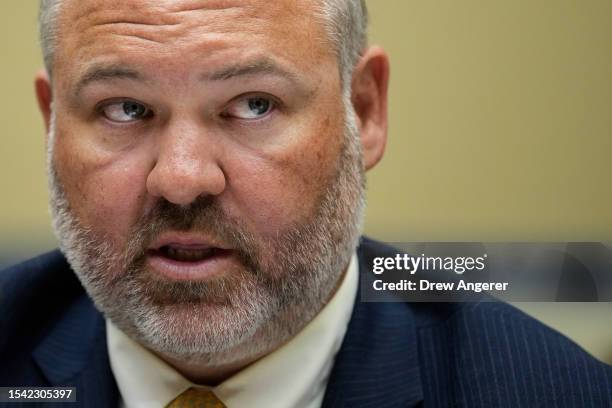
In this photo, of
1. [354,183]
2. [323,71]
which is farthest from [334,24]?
[354,183]

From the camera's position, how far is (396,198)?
59.4 inches

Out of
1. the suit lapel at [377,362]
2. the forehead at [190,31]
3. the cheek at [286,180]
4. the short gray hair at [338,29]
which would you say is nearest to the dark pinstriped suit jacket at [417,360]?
the suit lapel at [377,362]

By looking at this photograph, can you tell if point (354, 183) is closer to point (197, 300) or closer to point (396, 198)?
point (396, 198)

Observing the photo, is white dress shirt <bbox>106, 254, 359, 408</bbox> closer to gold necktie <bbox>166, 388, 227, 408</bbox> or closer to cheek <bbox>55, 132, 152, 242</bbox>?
gold necktie <bbox>166, 388, 227, 408</bbox>

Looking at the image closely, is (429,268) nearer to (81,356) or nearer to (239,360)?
(239,360)

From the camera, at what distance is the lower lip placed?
1.17m

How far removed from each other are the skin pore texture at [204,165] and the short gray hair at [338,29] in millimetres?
22

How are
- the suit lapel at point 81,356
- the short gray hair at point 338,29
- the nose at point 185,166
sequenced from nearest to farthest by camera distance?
the nose at point 185,166 → the short gray hair at point 338,29 → the suit lapel at point 81,356

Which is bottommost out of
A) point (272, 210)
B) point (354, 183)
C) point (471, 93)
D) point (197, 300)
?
point (197, 300)

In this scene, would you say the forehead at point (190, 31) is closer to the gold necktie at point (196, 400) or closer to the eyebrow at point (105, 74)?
the eyebrow at point (105, 74)

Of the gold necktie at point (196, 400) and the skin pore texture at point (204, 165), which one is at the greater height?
the skin pore texture at point (204, 165)

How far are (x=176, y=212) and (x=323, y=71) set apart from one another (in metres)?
0.31

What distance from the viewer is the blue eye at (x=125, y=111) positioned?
1.18 meters

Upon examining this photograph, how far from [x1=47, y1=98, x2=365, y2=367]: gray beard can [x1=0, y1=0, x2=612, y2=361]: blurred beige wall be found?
0.23m
